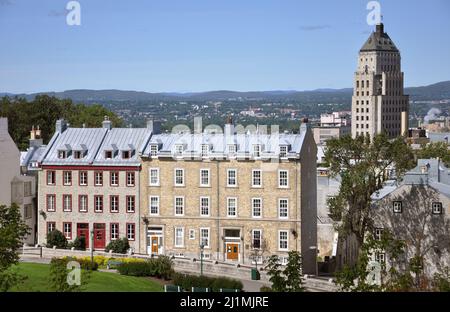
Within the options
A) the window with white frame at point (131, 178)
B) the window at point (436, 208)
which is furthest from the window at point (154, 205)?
the window at point (436, 208)

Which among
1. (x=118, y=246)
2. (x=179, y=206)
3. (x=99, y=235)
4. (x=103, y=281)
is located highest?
(x=179, y=206)

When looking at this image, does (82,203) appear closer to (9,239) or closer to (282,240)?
(282,240)

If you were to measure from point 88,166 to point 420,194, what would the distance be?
2636cm

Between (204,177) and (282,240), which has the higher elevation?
(204,177)

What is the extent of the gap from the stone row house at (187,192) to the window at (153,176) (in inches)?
1.5

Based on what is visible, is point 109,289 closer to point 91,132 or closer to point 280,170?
point 280,170

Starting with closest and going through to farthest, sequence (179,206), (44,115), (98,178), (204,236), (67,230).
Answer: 1. (204,236)
2. (179,206)
3. (98,178)
4. (67,230)
5. (44,115)

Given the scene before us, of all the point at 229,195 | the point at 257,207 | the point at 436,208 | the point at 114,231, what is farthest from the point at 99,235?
the point at 436,208

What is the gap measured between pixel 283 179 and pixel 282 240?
449cm

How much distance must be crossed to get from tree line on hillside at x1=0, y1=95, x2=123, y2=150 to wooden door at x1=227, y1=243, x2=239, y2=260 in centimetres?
4644

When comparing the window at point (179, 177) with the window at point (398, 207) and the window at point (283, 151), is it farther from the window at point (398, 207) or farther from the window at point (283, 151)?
the window at point (398, 207)

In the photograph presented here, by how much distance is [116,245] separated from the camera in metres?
87.5

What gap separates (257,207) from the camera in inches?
3401
